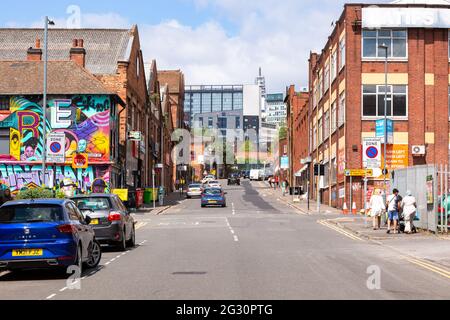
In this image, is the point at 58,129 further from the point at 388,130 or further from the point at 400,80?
the point at 400,80

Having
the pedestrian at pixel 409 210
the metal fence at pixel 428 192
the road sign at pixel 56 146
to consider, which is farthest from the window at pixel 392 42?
the road sign at pixel 56 146

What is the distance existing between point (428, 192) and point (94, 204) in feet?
42.0

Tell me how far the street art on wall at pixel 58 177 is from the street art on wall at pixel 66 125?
0.64 metres

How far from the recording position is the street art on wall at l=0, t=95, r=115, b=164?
155ft

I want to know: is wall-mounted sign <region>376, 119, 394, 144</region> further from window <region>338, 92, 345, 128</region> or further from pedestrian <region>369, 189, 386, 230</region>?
pedestrian <region>369, 189, 386, 230</region>

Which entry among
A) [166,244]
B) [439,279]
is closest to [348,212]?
[166,244]

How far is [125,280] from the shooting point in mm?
13984

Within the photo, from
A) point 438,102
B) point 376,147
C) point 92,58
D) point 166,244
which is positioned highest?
point 92,58

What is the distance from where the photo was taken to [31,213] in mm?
14789

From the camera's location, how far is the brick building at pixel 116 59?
180 ft

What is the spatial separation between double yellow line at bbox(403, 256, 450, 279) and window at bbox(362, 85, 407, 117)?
31021 millimetres

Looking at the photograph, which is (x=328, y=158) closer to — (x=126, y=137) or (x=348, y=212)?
(x=348, y=212)

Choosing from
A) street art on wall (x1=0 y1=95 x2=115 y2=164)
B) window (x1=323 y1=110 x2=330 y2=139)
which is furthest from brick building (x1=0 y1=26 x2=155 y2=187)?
window (x1=323 y1=110 x2=330 y2=139)
